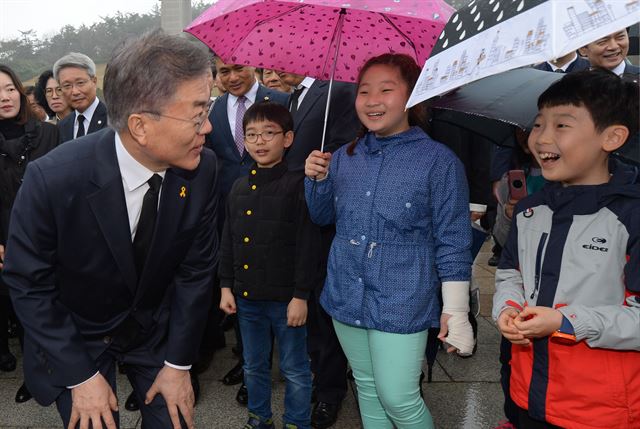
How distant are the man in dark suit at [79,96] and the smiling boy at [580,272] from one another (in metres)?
3.70

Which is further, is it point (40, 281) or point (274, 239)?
point (274, 239)

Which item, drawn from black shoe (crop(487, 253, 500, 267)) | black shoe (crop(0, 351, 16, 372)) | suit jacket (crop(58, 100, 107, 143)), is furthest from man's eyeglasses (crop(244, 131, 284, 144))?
black shoe (crop(487, 253, 500, 267))

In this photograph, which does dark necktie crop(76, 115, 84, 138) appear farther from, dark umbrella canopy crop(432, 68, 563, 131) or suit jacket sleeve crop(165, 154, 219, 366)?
dark umbrella canopy crop(432, 68, 563, 131)

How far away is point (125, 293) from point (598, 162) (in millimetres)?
1846

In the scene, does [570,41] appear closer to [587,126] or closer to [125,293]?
[587,126]

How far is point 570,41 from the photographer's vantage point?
1.23m

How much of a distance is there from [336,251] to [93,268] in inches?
43.1

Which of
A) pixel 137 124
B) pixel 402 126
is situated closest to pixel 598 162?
pixel 402 126

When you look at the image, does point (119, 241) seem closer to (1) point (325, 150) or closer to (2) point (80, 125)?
(1) point (325, 150)

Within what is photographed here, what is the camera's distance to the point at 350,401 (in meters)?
3.64

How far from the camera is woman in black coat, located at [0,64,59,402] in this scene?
3.91 m

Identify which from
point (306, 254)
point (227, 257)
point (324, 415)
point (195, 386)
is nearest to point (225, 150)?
point (227, 257)

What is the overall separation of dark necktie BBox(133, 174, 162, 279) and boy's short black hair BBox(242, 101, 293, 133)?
3.71 feet

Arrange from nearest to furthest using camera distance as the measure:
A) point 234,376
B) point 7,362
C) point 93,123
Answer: point 234,376, point 7,362, point 93,123
